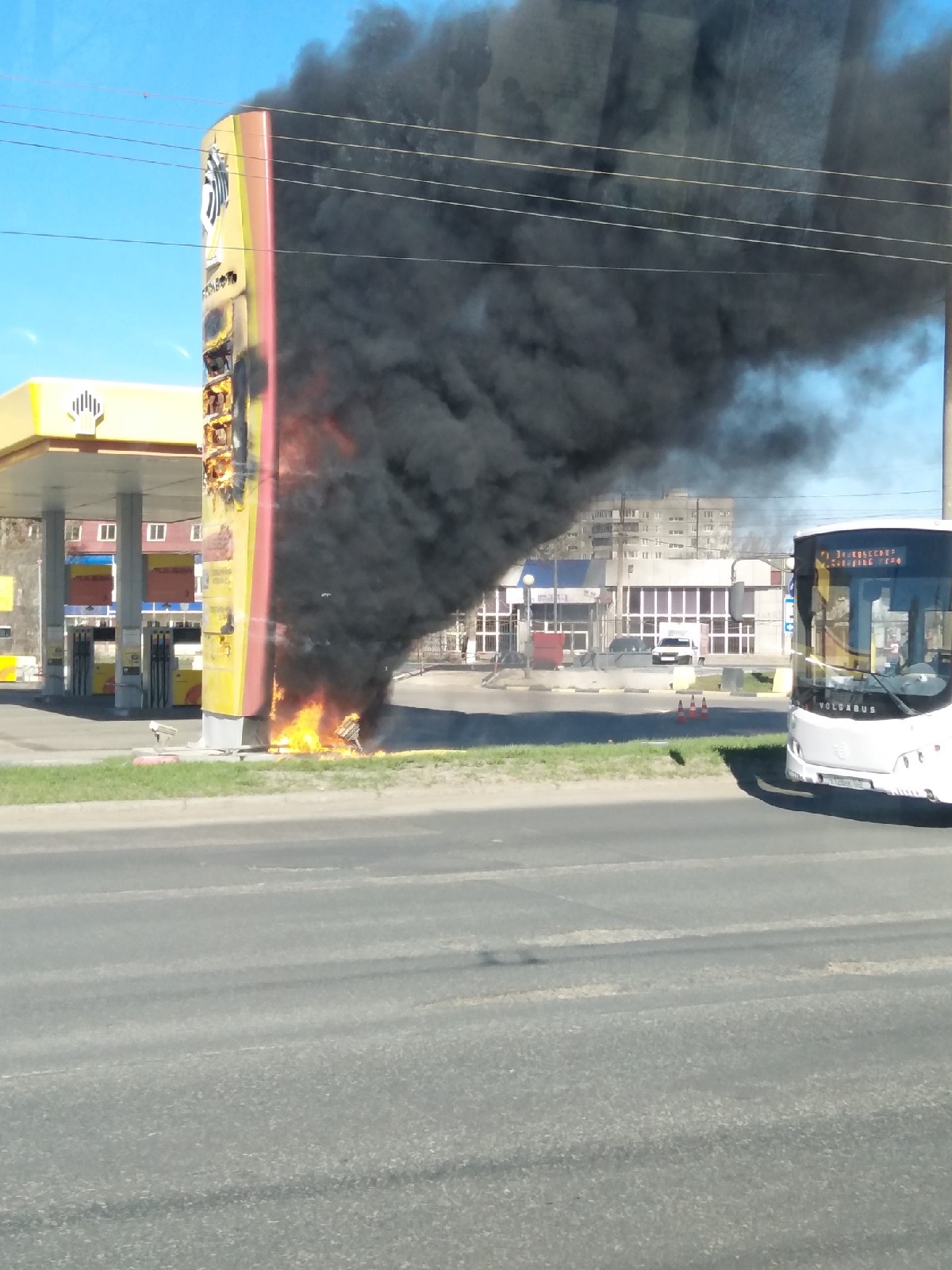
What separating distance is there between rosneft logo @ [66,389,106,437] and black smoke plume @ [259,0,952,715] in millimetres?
5397

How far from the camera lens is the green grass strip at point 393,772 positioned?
521 inches

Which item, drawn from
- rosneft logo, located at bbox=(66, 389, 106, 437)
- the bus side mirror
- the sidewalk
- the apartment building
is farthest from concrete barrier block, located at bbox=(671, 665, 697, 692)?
the bus side mirror

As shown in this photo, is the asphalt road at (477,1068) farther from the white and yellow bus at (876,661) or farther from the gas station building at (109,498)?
the gas station building at (109,498)

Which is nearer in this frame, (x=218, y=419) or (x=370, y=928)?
(x=370, y=928)

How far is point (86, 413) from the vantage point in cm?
2195

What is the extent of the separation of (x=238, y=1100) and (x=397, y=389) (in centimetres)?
1491

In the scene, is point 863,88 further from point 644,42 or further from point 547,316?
point 547,316

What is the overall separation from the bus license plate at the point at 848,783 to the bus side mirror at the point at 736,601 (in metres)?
2.00

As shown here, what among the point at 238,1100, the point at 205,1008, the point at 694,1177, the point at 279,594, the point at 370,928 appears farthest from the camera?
the point at 279,594

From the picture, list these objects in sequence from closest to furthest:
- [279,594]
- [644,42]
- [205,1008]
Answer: [205,1008] → [279,594] → [644,42]

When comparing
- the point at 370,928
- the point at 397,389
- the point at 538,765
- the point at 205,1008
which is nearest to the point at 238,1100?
the point at 205,1008

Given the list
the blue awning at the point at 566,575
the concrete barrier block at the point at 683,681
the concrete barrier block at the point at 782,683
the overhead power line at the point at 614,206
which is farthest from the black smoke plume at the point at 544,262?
the blue awning at the point at 566,575

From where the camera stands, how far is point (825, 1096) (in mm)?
4773

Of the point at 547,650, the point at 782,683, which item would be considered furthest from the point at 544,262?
the point at 547,650
